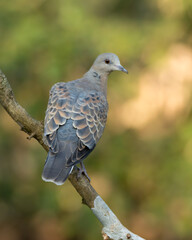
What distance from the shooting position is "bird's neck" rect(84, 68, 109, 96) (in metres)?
4.64

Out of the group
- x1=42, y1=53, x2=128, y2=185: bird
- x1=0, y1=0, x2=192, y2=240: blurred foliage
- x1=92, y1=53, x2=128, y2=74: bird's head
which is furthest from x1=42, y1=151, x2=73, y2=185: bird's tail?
x1=0, y1=0, x2=192, y2=240: blurred foliage

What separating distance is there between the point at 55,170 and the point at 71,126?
1.46 feet

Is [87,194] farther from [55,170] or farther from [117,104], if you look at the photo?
[117,104]

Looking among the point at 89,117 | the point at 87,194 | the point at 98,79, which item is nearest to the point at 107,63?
the point at 98,79

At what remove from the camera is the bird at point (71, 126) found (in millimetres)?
3492

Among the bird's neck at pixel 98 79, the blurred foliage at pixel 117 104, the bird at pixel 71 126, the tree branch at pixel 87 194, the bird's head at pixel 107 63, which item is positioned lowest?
the tree branch at pixel 87 194

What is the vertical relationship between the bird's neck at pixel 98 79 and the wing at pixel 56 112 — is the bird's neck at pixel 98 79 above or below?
above

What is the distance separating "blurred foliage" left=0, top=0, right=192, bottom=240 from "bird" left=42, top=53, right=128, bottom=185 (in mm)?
2127

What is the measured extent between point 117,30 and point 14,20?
4.61ft

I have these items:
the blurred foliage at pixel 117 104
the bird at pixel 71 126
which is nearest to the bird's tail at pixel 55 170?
the bird at pixel 71 126

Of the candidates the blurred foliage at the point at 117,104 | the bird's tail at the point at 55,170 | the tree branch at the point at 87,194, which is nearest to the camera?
the tree branch at the point at 87,194

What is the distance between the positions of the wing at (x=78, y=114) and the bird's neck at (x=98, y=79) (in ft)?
1.31

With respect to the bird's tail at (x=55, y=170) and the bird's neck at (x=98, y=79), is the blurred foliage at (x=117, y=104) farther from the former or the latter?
the bird's tail at (x=55, y=170)

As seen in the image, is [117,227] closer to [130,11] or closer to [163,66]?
[163,66]
